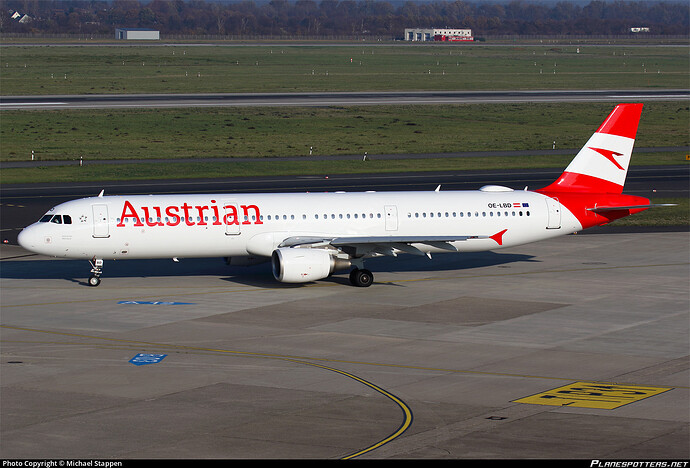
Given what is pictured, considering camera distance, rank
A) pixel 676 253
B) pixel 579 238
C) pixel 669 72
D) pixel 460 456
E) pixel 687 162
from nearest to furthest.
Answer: pixel 460 456, pixel 676 253, pixel 579 238, pixel 687 162, pixel 669 72

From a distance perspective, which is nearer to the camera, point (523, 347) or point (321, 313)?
point (523, 347)

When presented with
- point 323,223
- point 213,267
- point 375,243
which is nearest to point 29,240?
point 213,267

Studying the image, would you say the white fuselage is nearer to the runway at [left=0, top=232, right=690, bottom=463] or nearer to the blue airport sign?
the runway at [left=0, top=232, right=690, bottom=463]

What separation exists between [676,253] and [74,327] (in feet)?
112

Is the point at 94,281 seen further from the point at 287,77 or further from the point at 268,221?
the point at 287,77

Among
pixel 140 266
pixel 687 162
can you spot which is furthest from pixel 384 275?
pixel 687 162

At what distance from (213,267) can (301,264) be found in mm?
10043

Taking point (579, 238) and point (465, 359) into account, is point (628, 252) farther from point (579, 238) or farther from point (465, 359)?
point (465, 359)

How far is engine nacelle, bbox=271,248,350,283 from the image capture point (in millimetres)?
44438

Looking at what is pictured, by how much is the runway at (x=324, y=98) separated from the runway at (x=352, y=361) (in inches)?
3037

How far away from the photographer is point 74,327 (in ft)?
129

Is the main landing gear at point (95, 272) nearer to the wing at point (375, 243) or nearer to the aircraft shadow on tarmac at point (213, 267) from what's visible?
the aircraft shadow on tarmac at point (213, 267)

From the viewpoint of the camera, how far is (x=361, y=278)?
1854 inches

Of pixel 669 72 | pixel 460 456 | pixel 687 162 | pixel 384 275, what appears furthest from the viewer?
pixel 669 72
